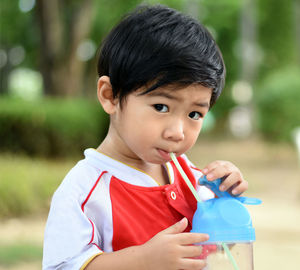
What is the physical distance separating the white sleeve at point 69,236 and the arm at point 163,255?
0.05 metres

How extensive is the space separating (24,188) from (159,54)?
5619 millimetres

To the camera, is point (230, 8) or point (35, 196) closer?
point (35, 196)

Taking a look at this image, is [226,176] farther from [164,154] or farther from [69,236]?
[69,236]

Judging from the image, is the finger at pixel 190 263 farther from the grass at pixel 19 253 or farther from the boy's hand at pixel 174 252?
the grass at pixel 19 253

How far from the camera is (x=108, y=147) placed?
1778 mm

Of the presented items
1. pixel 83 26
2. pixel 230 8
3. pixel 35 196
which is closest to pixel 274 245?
pixel 35 196

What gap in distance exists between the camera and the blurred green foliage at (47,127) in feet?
32.2

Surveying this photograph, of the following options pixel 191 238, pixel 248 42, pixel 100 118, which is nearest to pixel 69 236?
pixel 191 238

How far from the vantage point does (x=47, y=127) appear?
10.1m

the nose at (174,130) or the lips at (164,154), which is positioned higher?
the nose at (174,130)

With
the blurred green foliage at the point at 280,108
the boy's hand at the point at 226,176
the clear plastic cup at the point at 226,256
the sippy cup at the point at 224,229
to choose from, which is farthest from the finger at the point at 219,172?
the blurred green foliage at the point at 280,108

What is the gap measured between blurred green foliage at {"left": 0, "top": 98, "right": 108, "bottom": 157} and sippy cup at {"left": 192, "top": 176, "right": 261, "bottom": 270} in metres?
8.57

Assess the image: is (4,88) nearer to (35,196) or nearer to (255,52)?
(255,52)

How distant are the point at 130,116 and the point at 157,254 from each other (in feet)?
1.36
